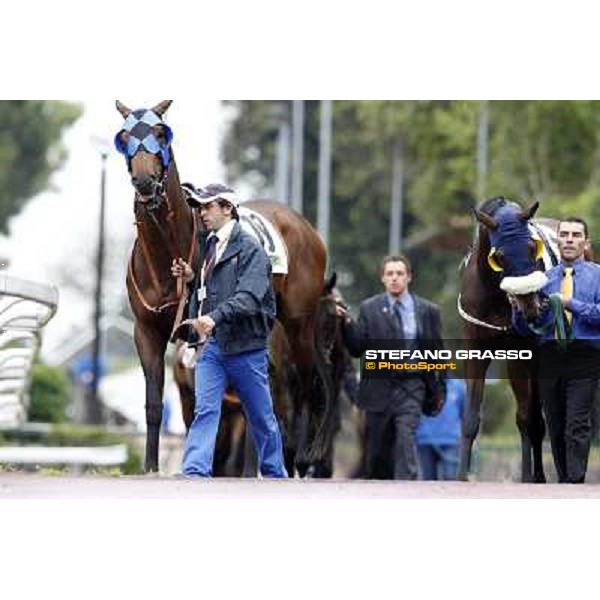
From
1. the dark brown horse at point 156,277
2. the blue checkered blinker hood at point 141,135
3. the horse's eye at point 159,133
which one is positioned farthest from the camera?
the dark brown horse at point 156,277

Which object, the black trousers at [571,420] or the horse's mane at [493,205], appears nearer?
the horse's mane at [493,205]

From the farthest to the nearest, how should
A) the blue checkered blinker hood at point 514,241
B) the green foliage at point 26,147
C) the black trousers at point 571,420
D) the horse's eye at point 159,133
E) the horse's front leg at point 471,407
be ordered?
1. the green foliage at point 26,147
2. the horse's front leg at point 471,407
3. the black trousers at point 571,420
4. the blue checkered blinker hood at point 514,241
5. the horse's eye at point 159,133

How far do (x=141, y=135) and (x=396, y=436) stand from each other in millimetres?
4479

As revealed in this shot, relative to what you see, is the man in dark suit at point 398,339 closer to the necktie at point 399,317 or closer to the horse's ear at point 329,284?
the necktie at point 399,317

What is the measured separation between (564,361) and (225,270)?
2.98 metres

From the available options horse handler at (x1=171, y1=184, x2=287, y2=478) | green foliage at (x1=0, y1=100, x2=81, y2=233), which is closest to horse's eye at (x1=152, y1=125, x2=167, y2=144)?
horse handler at (x1=171, y1=184, x2=287, y2=478)

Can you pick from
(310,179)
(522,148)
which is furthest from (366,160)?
(522,148)

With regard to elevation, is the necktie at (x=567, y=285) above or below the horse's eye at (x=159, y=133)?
below

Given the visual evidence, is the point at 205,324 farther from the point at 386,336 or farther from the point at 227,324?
the point at 386,336

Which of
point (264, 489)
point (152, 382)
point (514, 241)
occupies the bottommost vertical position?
point (264, 489)

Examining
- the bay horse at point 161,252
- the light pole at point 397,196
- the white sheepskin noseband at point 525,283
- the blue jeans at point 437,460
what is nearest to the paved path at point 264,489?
the bay horse at point 161,252

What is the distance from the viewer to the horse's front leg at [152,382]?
1536 cm

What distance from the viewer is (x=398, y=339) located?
55.2ft

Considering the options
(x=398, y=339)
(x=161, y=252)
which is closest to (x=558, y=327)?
(x=398, y=339)
